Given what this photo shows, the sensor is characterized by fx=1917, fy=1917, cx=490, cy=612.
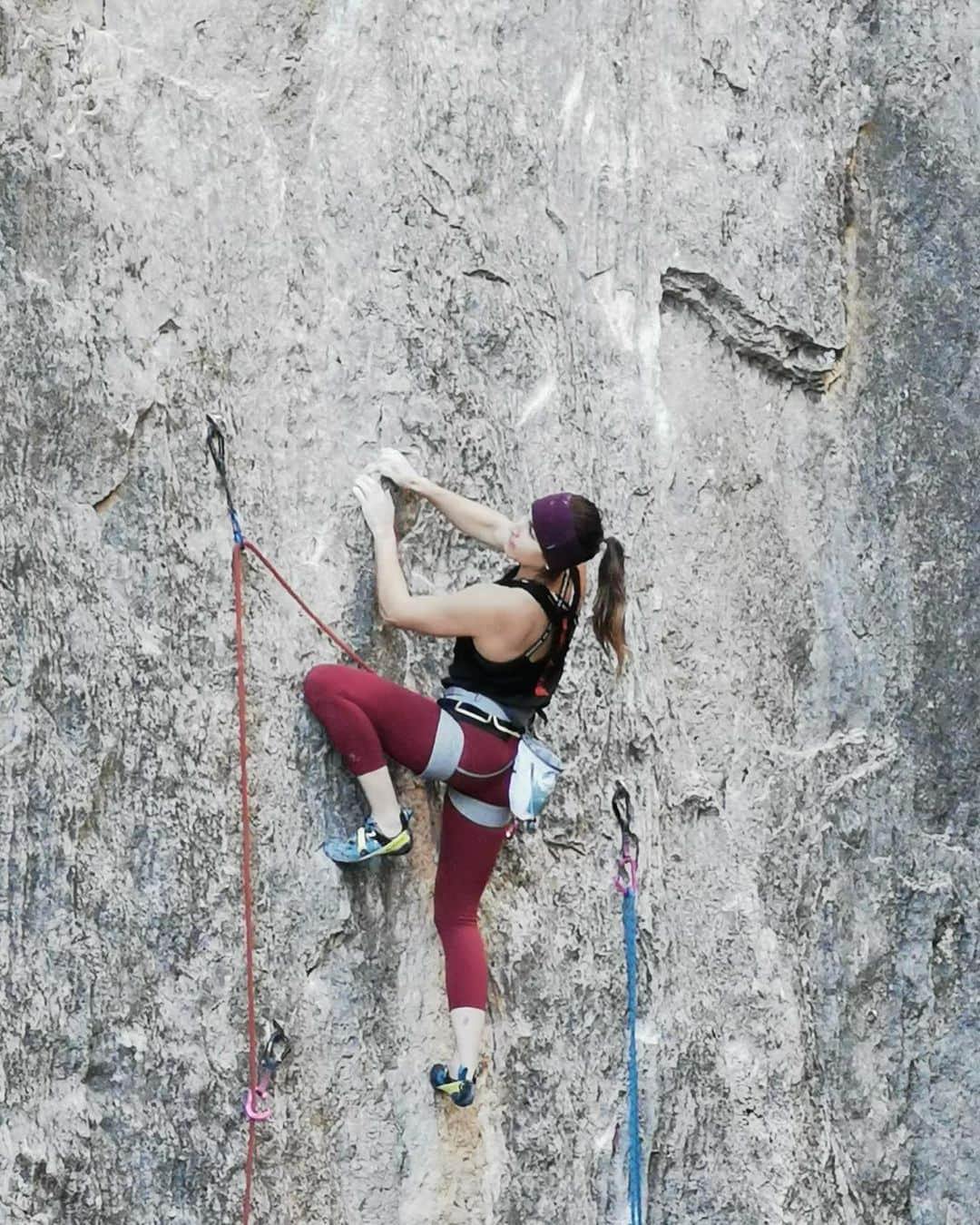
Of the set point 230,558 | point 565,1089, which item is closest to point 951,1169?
point 565,1089

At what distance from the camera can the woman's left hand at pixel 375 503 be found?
19.8 ft

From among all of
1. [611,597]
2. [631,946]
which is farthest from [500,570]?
[631,946]

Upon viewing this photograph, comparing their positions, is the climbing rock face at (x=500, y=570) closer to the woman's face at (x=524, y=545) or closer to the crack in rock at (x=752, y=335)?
the crack in rock at (x=752, y=335)

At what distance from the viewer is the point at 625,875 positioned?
678 cm

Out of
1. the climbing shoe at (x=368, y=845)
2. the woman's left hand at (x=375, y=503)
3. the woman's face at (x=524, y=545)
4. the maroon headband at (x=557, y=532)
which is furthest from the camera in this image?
the woman's left hand at (x=375, y=503)

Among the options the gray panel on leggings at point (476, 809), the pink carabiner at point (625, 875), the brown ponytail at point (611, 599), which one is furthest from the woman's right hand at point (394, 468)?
the pink carabiner at point (625, 875)

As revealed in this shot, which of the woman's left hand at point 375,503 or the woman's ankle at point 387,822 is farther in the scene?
the woman's left hand at point 375,503

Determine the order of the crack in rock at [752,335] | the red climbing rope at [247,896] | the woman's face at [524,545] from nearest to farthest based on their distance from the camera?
the woman's face at [524,545] < the red climbing rope at [247,896] < the crack in rock at [752,335]

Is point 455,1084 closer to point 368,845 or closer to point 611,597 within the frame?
point 368,845

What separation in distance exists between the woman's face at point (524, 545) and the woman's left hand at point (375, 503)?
46 cm

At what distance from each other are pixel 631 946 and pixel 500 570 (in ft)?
4.45

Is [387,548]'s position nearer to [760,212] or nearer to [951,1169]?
[760,212]

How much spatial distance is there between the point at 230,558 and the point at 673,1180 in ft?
9.41

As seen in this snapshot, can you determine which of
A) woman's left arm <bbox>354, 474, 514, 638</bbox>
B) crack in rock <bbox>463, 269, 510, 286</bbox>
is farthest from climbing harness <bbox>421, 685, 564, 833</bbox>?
crack in rock <bbox>463, 269, 510, 286</bbox>
